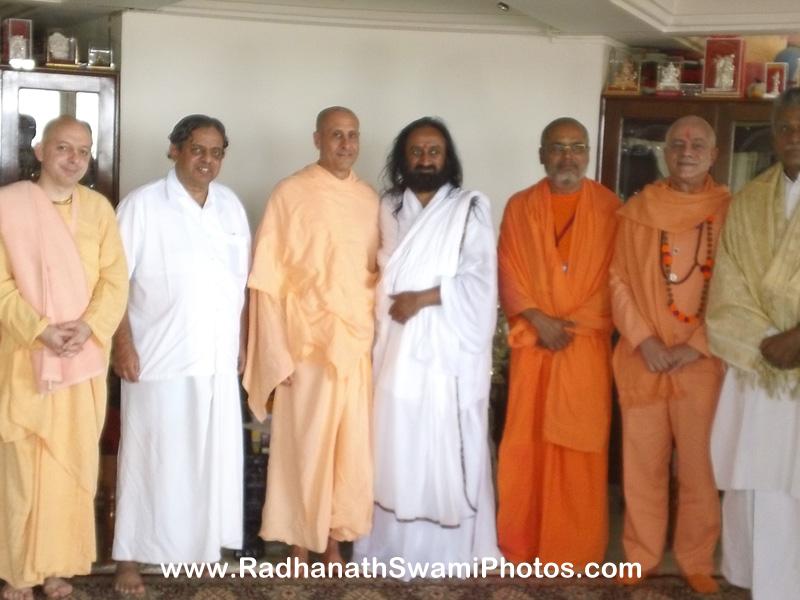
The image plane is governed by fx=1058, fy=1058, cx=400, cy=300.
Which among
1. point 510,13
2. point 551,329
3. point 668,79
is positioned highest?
point 510,13

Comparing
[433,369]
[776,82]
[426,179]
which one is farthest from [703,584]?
[776,82]

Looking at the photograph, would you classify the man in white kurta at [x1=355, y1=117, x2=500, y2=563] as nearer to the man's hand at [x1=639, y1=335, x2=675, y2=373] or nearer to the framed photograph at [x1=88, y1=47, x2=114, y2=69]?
the man's hand at [x1=639, y1=335, x2=675, y2=373]

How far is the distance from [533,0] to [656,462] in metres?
2.08

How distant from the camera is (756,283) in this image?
139 inches

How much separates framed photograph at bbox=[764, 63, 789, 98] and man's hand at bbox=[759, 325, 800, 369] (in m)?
2.35

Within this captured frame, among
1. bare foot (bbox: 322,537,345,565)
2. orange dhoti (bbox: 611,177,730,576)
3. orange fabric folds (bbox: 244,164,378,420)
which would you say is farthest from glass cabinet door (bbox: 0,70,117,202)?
orange dhoti (bbox: 611,177,730,576)

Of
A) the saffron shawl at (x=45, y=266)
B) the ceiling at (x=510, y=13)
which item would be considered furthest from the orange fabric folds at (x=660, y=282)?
the saffron shawl at (x=45, y=266)

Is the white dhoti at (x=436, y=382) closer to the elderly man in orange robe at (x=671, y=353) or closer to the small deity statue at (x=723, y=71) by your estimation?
the elderly man in orange robe at (x=671, y=353)

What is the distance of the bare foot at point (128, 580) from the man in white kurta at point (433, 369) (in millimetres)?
917

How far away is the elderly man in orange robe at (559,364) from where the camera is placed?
13.3ft

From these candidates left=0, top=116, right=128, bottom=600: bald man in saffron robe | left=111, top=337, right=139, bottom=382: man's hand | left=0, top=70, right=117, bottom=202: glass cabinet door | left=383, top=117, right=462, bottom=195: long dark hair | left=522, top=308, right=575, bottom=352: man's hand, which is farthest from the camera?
left=0, top=70, right=117, bottom=202: glass cabinet door

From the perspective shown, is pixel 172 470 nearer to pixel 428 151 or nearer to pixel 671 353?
pixel 428 151

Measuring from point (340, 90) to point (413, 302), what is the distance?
2012 mm

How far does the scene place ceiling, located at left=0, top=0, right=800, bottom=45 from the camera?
16.1 ft
